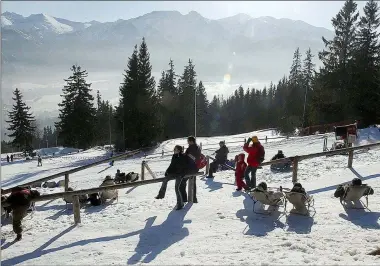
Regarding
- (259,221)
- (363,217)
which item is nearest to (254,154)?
(259,221)

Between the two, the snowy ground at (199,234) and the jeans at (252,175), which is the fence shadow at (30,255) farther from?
the jeans at (252,175)

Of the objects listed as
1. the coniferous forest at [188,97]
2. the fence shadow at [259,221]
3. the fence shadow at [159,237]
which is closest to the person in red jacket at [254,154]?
the fence shadow at [259,221]

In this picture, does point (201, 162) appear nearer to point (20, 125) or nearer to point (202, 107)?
point (20, 125)

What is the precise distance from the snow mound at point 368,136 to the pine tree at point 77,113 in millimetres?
43241

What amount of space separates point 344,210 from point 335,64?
1439 inches

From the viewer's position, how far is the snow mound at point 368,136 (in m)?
24.2

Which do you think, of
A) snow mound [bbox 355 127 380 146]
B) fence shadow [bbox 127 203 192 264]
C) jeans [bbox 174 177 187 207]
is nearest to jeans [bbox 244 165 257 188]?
jeans [bbox 174 177 187 207]

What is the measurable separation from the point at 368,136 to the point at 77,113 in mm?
45001

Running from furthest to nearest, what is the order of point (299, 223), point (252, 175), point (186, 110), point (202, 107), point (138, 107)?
point (202, 107), point (186, 110), point (138, 107), point (252, 175), point (299, 223)

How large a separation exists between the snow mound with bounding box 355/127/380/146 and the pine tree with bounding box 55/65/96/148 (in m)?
43.2

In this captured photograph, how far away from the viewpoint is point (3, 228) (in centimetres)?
840

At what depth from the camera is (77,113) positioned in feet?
182

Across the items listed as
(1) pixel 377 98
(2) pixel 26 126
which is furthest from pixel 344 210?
(2) pixel 26 126

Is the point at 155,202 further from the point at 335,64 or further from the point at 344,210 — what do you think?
the point at 335,64
